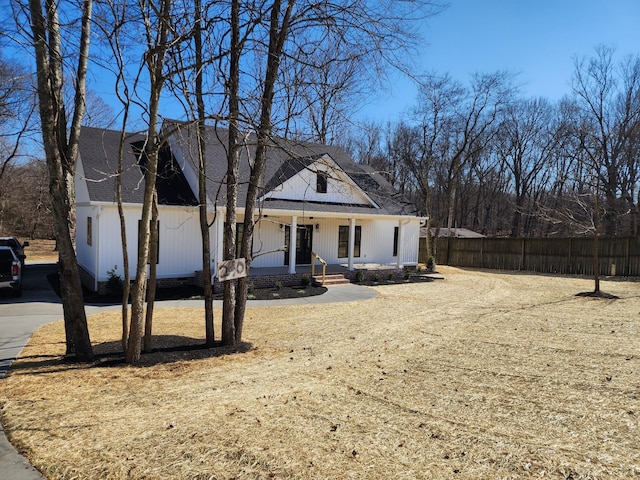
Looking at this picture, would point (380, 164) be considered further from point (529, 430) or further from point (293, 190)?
point (529, 430)

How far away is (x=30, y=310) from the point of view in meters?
10.3

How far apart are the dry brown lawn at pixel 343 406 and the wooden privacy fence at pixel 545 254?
14.2 metres

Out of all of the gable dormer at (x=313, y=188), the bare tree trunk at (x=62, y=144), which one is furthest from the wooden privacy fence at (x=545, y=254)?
the bare tree trunk at (x=62, y=144)

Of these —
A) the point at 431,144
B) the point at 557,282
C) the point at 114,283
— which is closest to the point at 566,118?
the point at 431,144

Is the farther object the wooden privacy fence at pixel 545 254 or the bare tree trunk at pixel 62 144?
the wooden privacy fence at pixel 545 254

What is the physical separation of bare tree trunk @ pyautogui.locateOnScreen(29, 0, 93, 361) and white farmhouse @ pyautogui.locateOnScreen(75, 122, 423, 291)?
14.2 feet

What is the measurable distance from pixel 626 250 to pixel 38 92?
23.6 metres

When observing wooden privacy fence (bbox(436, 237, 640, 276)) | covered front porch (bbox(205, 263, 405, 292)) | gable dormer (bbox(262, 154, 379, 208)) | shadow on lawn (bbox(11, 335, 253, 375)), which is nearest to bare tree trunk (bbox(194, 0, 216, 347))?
shadow on lawn (bbox(11, 335, 253, 375))

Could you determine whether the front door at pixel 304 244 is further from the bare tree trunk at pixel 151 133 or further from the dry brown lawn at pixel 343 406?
the bare tree trunk at pixel 151 133

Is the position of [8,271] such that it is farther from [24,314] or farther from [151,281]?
[151,281]

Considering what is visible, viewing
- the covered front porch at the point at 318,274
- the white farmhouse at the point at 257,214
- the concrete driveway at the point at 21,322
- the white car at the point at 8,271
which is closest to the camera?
the concrete driveway at the point at 21,322

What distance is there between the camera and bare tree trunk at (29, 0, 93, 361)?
19.5ft

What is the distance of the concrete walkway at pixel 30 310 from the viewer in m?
3.44

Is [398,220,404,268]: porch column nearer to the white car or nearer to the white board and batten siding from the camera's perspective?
the white board and batten siding
